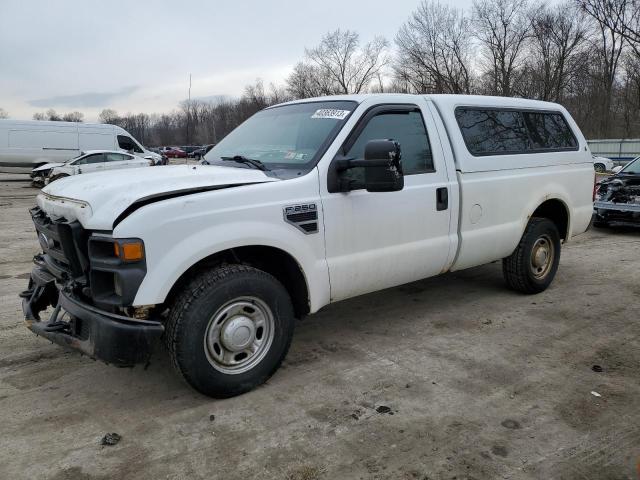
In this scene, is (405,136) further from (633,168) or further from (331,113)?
(633,168)

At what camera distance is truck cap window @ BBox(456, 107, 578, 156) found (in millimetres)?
4801

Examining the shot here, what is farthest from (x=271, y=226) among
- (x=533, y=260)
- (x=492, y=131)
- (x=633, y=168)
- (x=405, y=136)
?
(x=633, y=168)

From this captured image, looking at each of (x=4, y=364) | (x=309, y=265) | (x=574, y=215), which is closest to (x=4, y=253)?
(x=4, y=364)

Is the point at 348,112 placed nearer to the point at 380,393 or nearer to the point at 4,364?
the point at 380,393

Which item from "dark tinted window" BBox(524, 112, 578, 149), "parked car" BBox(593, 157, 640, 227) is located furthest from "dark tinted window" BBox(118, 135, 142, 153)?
"dark tinted window" BBox(524, 112, 578, 149)

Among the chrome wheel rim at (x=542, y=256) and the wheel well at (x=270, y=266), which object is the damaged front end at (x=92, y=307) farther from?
the chrome wheel rim at (x=542, y=256)

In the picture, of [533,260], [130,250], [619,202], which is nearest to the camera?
[130,250]

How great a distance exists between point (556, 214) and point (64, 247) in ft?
16.4

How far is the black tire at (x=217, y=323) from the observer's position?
3.11 m

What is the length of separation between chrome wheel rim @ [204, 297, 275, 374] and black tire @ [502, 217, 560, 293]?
9.98ft

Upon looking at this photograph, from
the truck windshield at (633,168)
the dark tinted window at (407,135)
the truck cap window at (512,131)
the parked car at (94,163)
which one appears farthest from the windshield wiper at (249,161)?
the parked car at (94,163)

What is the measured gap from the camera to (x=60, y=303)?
3.28 metres

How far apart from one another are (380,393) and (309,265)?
98 cm

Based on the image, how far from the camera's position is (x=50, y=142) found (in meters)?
22.3
